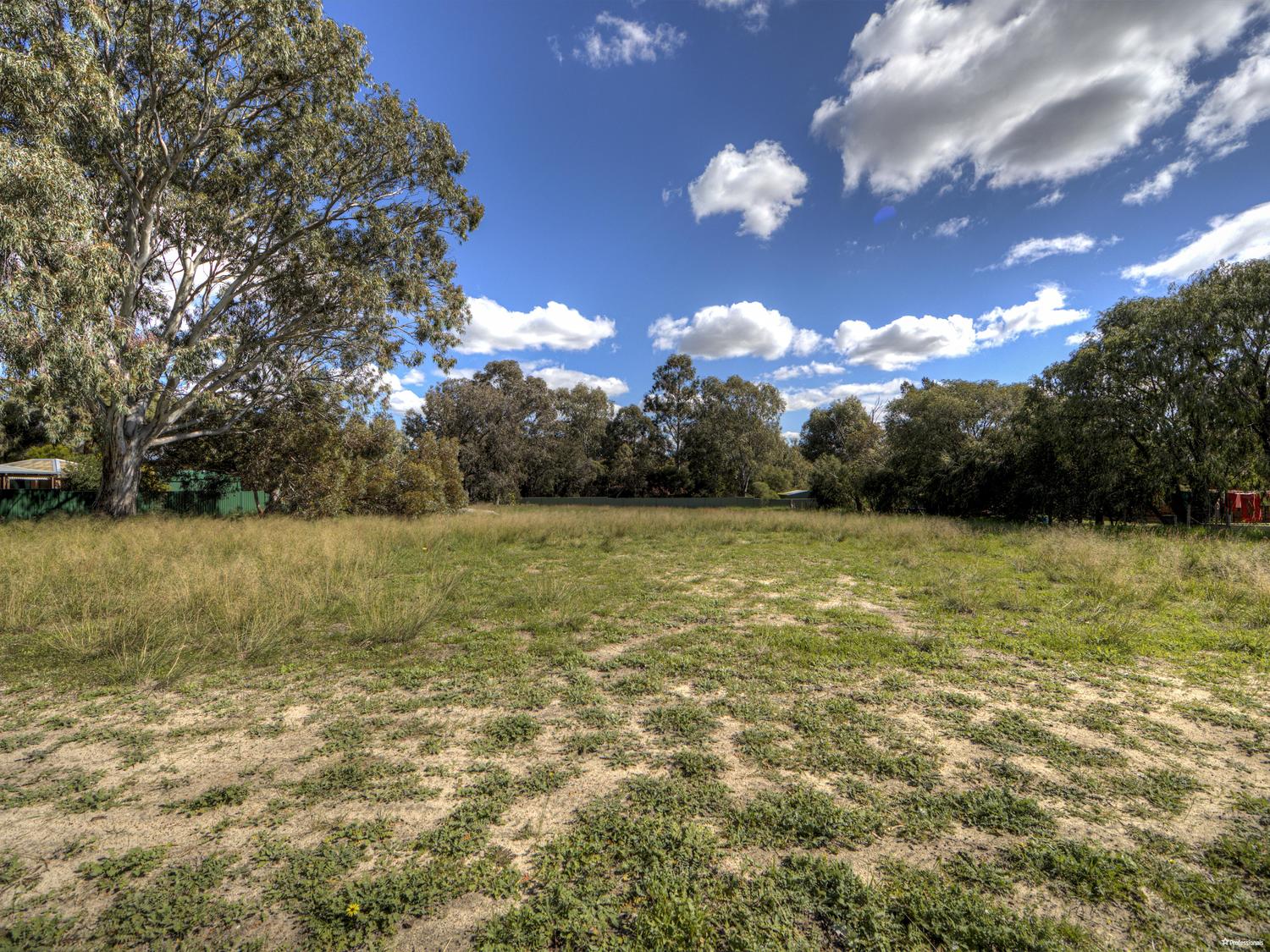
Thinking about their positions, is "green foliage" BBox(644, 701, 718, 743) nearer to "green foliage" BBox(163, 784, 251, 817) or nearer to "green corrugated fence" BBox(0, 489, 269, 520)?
"green foliage" BBox(163, 784, 251, 817)

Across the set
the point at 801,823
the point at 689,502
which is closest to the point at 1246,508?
the point at 689,502

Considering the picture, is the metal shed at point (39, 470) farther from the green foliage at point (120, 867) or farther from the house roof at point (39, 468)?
the green foliage at point (120, 867)

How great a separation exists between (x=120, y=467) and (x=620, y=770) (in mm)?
18551

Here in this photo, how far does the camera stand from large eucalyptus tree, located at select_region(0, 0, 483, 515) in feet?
30.2

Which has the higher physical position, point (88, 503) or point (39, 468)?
point (39, 468)

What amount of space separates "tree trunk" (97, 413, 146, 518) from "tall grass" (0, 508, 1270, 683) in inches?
86.8

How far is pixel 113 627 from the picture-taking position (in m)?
4.95

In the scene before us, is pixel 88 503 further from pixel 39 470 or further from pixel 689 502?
pixel 689 502

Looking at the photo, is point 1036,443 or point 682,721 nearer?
point 682,721

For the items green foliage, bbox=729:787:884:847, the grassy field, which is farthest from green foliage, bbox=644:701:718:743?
green foliage, bbox=729:787:884:847

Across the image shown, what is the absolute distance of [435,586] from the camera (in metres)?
7.63

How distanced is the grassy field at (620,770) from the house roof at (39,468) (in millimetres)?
23588

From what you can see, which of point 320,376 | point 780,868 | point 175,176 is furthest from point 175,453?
point 780,868

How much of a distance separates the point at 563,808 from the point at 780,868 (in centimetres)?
105
